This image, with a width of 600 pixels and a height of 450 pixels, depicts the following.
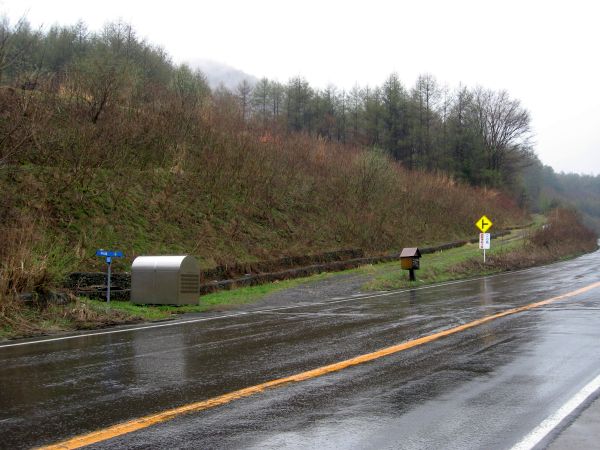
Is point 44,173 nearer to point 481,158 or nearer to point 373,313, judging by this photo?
point 373,313

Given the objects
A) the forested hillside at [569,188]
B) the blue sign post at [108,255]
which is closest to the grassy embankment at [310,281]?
the blue sign post at [108,255]

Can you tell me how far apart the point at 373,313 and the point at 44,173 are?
12.4m

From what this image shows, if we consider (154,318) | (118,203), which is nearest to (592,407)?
(154,318)

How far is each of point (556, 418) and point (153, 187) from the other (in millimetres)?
20404

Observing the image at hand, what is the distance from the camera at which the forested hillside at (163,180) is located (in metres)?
17.7

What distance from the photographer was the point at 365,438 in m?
4.72

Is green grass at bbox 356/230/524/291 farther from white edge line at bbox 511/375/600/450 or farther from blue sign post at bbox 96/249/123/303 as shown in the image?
white edge line at bbox 511/375/600/450

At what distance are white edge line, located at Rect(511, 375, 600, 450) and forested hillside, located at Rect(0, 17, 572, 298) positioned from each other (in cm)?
1016

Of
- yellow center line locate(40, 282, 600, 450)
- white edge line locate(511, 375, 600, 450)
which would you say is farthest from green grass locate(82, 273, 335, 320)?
white edge line locate(511, 375, 600, 450)

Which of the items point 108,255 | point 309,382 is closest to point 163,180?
point 108,255

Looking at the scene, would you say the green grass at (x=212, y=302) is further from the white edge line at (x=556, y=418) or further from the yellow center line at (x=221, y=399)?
the white edge line at (x=556, y=418)

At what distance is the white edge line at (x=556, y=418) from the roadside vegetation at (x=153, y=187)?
8.88 m

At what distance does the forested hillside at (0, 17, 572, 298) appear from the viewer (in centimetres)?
1773

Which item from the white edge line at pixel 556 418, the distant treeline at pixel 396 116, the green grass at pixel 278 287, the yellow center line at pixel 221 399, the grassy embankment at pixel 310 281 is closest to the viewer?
the white edge line at pixel 556 418
